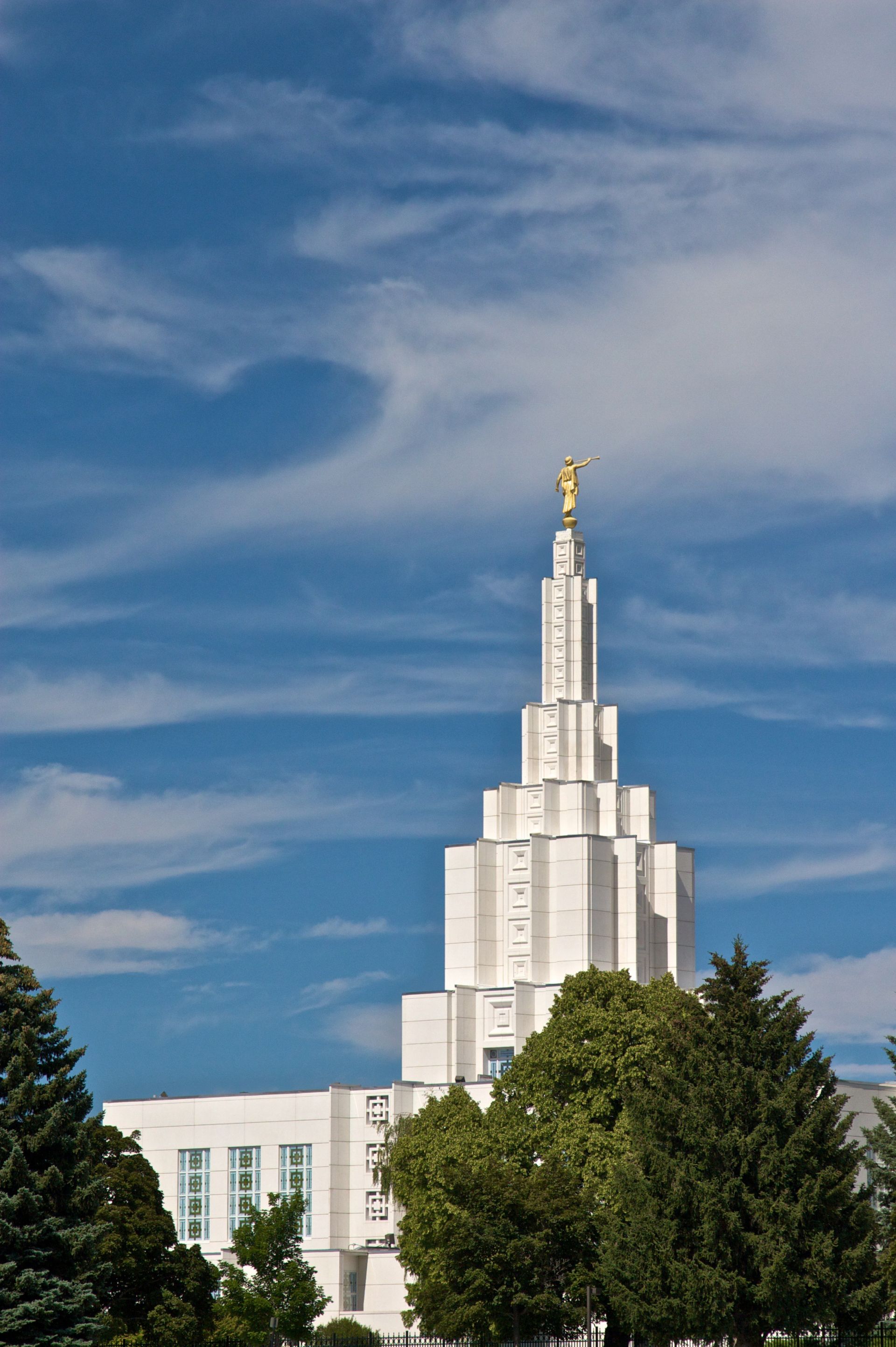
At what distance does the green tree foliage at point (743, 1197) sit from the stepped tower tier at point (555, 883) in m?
33.8

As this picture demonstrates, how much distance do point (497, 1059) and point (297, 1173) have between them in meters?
9.80

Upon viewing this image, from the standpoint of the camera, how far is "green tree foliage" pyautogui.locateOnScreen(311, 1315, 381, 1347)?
70250 millimetres

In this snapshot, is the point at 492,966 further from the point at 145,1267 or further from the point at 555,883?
the point at 145,1267

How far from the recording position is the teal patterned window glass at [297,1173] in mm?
93188

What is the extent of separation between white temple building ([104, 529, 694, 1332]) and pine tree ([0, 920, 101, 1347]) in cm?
4002

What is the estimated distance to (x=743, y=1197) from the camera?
5650 cm

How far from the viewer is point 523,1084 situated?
73812 millimetres

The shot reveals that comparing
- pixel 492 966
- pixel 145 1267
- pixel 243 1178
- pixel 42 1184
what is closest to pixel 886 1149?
pixel 145 1267

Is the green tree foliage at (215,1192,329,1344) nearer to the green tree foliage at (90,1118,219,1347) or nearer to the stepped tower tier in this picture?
the green tree foliage at (90,1118,219,1347)

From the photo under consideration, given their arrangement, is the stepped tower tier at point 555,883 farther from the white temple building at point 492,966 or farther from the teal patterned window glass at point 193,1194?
the teal patterned window glass at point 193,1194

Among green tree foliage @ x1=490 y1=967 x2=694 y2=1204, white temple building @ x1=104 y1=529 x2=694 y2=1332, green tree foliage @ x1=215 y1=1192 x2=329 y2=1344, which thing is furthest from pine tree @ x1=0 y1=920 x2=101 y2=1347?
white temple building @ x1=104 y1=529 x2=694 y2=1332

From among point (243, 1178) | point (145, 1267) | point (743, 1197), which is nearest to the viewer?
point (743, 1197)

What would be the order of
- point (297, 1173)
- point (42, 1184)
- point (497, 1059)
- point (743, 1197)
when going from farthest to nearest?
point (497, 1059) → point (297, 1173) → point (743, 1197) → point (42, 1184)

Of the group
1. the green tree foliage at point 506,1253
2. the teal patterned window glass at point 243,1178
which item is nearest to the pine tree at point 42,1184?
the green tree foliage at point 506,1253
